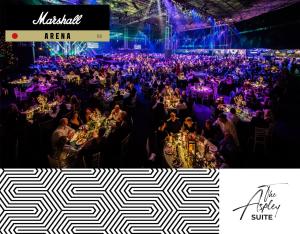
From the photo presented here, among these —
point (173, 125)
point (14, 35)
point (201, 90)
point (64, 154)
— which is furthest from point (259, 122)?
point (14, 35)

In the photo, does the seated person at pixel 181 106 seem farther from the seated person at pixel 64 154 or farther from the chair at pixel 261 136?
the seated person at pixel 64 154

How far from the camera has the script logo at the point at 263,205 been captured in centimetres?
382

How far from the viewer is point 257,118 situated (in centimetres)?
485

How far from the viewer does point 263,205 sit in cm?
389

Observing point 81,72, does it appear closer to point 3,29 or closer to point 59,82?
point 59,82

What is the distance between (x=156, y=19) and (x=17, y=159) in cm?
444

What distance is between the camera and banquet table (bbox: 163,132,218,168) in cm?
359

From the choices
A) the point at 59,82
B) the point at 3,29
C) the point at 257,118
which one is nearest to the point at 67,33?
the point at 3,29

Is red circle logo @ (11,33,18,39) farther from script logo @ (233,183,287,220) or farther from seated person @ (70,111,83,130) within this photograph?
script logo @ (233,183,287,220)

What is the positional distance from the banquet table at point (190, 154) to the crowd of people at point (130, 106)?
14.1 inches

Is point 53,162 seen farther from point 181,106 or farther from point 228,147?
point 181,106

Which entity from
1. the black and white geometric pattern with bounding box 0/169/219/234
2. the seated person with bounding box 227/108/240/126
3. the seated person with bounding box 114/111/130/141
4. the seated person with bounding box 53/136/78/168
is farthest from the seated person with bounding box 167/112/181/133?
the seated person with bounding box 53/136/78/168

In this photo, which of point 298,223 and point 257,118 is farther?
point 257,118

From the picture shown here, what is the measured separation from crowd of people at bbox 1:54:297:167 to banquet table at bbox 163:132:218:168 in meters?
0.36
